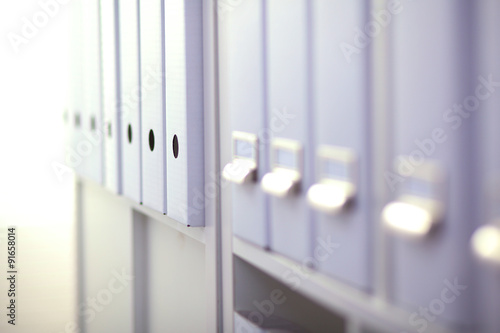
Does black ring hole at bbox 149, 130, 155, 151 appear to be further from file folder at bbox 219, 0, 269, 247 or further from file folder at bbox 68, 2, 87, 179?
file folder at bbox 68, 2, 87, 179

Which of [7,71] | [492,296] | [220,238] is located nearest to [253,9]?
[220,238]

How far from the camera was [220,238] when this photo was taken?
1048 mm

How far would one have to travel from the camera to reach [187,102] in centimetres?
104

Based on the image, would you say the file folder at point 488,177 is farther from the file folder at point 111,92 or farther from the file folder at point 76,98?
the file folder at point 76,98

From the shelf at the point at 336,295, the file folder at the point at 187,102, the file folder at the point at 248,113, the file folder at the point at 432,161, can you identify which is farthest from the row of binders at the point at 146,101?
the file folder at the point at 432,161

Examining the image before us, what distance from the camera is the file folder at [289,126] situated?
708 millimetres

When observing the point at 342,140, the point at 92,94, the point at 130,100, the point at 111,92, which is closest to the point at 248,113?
the point at 342,140

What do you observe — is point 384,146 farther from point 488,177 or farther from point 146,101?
point 146,101

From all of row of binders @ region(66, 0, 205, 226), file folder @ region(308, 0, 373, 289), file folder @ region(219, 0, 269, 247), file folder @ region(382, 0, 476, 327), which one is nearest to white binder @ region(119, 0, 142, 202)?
row of binders @ region(66, 0, 205, 226)

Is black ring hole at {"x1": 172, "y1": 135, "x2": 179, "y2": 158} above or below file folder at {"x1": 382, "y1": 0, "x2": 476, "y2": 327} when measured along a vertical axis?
below

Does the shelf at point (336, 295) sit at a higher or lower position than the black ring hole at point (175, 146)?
lower

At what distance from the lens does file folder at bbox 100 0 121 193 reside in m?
1.42

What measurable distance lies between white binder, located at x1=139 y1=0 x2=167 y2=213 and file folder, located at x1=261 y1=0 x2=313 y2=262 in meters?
0.37

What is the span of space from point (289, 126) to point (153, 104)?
493 mm
